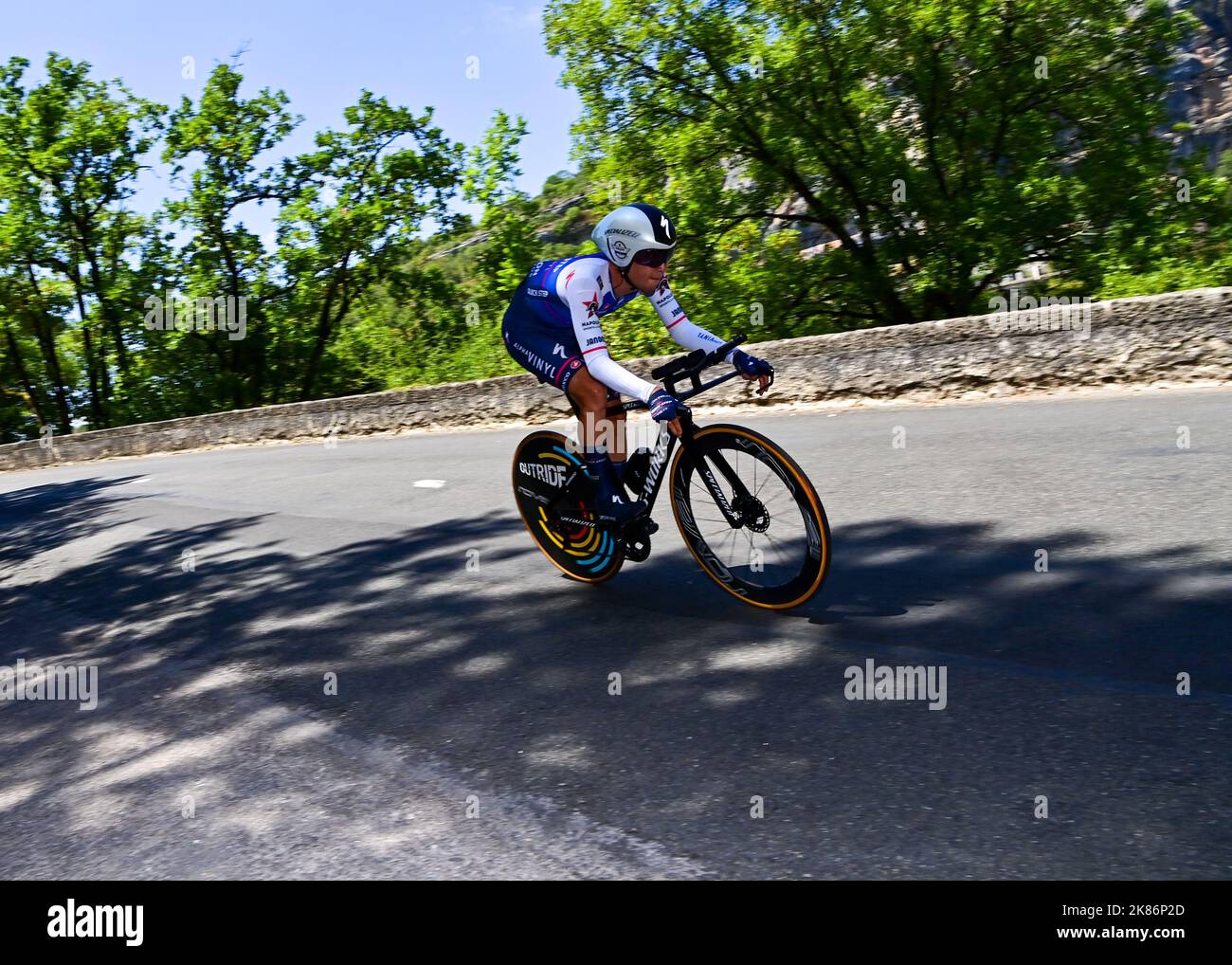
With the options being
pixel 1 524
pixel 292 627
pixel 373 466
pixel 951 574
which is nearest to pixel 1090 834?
pixel 951 574

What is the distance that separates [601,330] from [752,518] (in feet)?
3.86

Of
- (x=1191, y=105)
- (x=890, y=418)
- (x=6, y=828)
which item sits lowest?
(x=6, y=828)

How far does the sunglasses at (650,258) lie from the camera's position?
4855 millimetres

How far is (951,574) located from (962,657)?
115cm

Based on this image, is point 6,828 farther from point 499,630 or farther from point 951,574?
point 951,574

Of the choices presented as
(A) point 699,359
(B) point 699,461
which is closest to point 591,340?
(A) point 699,359

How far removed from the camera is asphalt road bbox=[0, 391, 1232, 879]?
115 inches

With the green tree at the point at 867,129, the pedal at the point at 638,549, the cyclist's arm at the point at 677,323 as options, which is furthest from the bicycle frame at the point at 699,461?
the green tree at the point at 867,129

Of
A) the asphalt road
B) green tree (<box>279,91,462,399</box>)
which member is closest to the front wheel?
the asphalt road

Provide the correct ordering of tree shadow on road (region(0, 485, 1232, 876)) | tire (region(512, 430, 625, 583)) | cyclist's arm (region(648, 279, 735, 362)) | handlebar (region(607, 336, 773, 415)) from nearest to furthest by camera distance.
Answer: tree shadow on road (region(0, 485, 1232, 876))
handlebar (region(607, 336, 773, 415))
cyclist's arm (region(648, 279, 735, 362))
tire (region(512, 430, 625, 583))

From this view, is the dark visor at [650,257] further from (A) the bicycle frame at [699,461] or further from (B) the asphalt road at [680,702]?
(B) the asphalt road at [680,702]

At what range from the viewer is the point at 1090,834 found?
2.70 metres

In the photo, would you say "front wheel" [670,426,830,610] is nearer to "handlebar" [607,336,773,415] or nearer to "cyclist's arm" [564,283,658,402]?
"handlebar" [607,336,773,415]

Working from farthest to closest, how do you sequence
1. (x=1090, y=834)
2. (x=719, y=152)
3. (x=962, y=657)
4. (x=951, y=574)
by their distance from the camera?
(x=719, y=152)
(x=951, y=574)
(x=962, y=657)
(x=1090, y=834)
